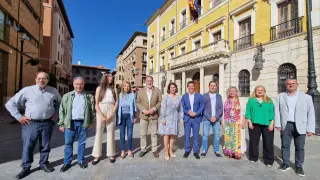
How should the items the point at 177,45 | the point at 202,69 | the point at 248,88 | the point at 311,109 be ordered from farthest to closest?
the point at 177,45, the point at 202,69, the point at 248,88, the point at 311,109

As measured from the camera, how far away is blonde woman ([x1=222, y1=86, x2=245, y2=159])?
4.32 metres

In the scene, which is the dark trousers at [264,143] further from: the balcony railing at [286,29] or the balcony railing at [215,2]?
the balcony railing at [215,2]

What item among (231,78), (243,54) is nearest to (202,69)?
(231,78)

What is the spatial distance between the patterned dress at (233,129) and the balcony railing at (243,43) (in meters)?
9.14

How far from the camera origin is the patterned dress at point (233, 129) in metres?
4.32

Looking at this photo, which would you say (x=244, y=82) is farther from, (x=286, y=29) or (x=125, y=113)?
(x=125, y=113)

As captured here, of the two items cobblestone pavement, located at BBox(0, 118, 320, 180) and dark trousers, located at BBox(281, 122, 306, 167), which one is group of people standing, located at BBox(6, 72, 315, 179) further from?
cobblestone pavement, located at BBox(0, 118, 320, 180)

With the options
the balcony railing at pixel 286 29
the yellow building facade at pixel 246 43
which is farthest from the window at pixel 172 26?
the balcony railing at pixel 286 29

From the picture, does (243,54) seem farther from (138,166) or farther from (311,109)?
(138,166)

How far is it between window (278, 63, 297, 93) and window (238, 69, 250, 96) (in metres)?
2.02

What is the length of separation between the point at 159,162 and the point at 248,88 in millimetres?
10010

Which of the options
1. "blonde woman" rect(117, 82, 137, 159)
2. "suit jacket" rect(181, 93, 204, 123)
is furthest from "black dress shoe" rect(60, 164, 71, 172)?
"suit jacket" rect(181, 93, 204, 123)

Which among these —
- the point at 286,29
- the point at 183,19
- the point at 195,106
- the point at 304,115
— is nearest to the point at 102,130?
the point at 195,106

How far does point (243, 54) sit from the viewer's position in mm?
12062
